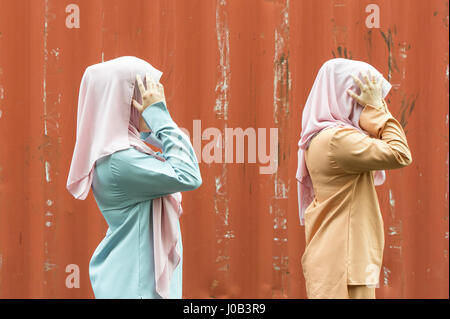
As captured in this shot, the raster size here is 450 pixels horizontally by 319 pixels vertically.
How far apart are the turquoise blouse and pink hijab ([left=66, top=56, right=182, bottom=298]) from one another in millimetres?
34

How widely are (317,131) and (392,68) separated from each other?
108 cm

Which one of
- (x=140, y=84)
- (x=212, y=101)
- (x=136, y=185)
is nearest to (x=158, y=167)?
(x=136, y=185)

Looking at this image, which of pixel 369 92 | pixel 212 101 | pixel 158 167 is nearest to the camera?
pixel 158 167

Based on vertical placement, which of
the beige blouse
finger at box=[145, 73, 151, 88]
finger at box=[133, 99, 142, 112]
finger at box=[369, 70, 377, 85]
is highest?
finger at box=[369, 70, 377, 85]

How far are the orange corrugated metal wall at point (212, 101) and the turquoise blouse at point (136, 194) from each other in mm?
978

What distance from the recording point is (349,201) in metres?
1.77

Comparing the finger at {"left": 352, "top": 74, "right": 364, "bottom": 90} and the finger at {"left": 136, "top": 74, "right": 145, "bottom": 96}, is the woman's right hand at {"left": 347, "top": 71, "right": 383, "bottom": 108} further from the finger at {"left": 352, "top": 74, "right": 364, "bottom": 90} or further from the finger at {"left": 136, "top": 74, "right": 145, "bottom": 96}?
the finger at {"left": 136, "top": 74, "right": 145, "bottom": 96}

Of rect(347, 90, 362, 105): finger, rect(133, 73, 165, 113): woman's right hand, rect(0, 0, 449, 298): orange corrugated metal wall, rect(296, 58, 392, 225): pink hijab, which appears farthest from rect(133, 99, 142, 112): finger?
rect(0, 0, 449, 298): orange corrugated metal wall

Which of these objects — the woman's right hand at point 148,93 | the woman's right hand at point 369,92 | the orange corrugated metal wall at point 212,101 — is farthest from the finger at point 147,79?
the orange corrugated metal wall at point 212,101

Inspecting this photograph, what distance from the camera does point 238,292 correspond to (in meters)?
2.63

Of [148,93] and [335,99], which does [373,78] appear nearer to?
A: [335,99]

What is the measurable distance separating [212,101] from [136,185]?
1.14 meters

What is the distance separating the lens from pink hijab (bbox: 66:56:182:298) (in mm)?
1574

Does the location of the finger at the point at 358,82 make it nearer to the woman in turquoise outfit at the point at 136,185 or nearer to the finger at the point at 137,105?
the woman in turquoise outfit at the point at 136,185
